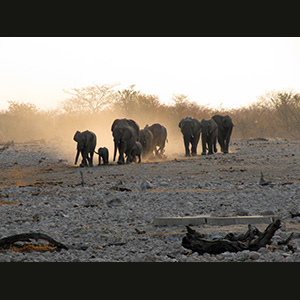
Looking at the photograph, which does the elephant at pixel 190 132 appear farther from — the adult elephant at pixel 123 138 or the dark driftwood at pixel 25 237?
the dark driftwood at pixel 25 237

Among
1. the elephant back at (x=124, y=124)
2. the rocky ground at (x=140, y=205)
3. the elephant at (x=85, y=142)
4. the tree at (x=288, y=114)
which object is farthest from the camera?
the tree at (x=288, y=114)

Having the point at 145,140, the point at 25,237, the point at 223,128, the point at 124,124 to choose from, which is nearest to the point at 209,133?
the point at 223,128

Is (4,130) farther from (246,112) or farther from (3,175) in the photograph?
(3,175)

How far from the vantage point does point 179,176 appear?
17516mm

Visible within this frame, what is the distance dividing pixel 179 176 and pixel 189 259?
36.1 feet

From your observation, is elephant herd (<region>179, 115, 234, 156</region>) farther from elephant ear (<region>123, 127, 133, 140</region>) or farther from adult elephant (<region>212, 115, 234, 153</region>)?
elephant ear (<region>123, 127, 133, 140</region>)

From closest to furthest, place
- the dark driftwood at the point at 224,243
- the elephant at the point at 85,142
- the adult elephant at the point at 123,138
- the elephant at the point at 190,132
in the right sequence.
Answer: the dark driftwood at the point at 224,243, the elephant at the point at 85,142, the adult elephant at the point at 123,138, the elephant at the point at 190,132

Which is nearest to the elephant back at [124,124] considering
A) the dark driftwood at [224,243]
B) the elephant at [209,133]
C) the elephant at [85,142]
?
the elephant at [85,142]

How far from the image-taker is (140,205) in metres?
11.6

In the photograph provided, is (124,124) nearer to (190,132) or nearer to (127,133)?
(127,133)

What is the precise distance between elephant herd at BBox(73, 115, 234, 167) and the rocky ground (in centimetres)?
139

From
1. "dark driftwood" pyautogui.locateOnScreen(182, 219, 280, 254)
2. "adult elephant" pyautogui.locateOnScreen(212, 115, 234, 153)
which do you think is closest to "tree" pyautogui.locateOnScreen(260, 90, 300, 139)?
A: "adult elephant" pyautogui.locateOnScreen(212, 115, 234, 153)

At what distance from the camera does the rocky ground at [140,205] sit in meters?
7.14

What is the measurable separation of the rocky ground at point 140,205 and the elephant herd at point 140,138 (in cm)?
139
